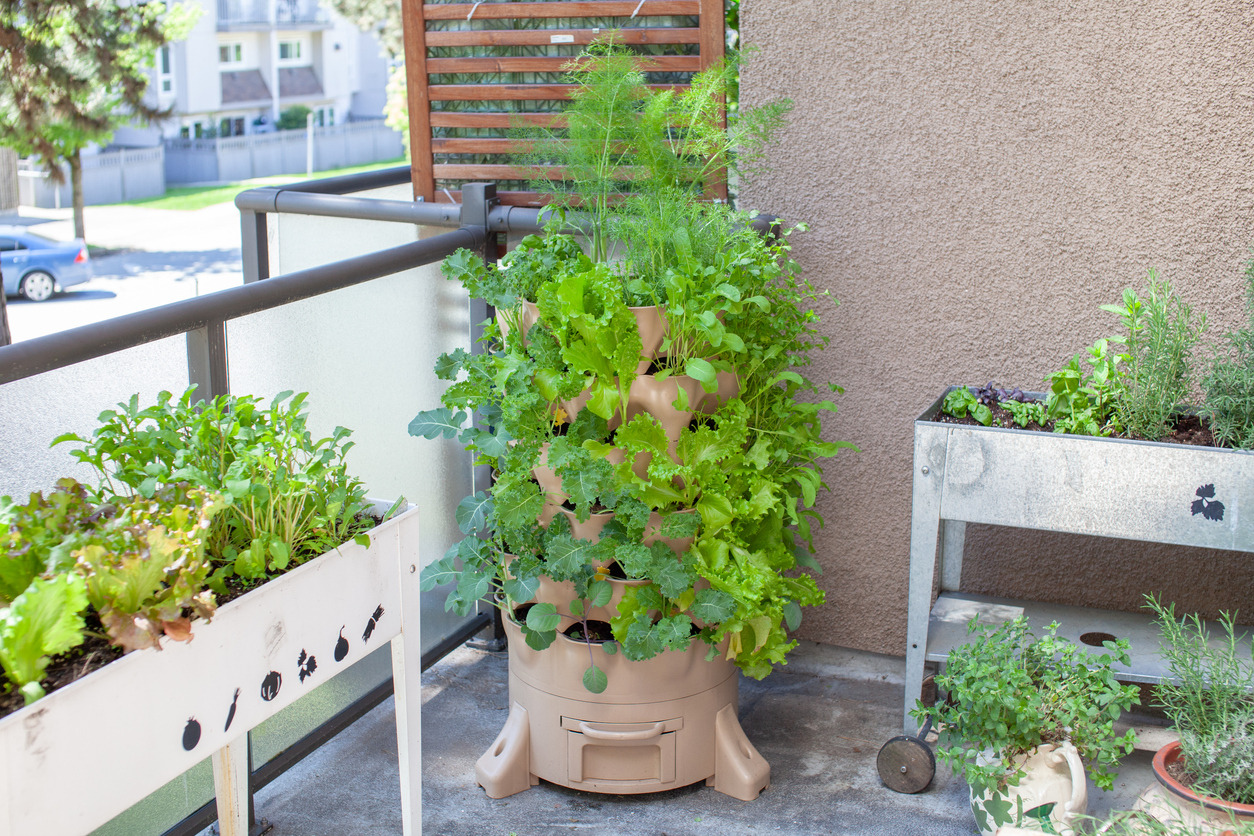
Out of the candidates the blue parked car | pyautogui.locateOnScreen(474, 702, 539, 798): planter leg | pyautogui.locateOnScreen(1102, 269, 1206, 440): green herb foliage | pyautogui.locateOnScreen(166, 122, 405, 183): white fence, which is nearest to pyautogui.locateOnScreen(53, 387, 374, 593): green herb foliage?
pyautogui.locateOnScreen(474, 702, 539, 798): planter leg

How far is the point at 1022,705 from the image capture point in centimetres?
203

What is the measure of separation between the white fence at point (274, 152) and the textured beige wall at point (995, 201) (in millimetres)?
21736

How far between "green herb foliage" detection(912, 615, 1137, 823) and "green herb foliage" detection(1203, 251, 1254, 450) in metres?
0.48

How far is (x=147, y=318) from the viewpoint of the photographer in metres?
1.76

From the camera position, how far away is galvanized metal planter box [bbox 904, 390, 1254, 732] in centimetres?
206

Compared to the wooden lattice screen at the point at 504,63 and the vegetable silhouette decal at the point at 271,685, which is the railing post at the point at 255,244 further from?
the vegetable silhouette decal at the point at 271,685

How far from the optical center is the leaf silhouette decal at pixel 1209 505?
6.75 feet

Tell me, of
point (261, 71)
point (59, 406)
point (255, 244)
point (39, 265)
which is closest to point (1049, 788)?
point (59, 406)

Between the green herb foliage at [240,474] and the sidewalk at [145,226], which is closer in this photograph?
the green herb foliage at [240,474]

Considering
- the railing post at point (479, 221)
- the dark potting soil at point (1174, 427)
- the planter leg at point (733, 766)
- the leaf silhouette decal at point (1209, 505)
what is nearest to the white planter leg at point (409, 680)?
the planter leg at point (733, 766)

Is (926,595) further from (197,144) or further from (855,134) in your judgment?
(197,144)

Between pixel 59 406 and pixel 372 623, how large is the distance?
60cm

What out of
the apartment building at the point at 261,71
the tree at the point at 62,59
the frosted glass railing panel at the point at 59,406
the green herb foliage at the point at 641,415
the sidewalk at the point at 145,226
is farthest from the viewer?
the apartment building at the point at 261,71

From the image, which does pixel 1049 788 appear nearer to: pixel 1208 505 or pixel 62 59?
pixel 1208 505
